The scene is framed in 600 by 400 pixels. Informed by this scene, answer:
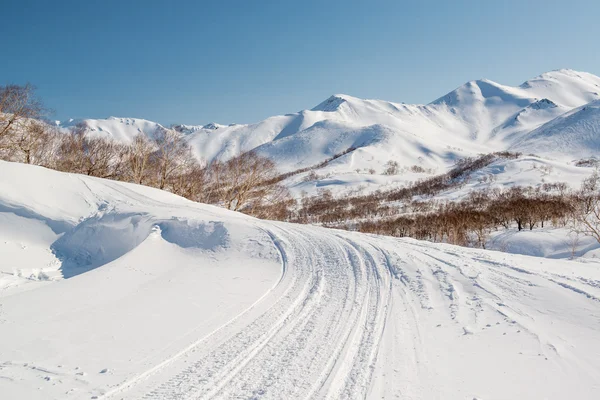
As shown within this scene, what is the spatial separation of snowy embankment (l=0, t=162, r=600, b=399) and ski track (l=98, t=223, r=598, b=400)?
3 centimetres

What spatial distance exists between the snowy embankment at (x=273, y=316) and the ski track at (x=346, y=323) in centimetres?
3

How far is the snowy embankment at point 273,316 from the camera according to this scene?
423 centimetres

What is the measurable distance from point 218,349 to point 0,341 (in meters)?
3.15

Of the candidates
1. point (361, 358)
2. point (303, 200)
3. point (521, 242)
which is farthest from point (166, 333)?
point (303, 200)

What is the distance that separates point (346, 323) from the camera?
596 cm

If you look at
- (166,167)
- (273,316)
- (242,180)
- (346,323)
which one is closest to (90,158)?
(166,167)

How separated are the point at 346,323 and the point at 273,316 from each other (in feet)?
4.36

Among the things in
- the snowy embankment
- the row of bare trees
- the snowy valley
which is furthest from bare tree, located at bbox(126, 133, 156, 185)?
the snowy embankment

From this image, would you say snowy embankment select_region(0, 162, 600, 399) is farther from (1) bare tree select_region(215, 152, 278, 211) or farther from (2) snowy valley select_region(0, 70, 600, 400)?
(1) bare tree select_region(215, 152, 278, 211)

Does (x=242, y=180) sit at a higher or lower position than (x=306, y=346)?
higher

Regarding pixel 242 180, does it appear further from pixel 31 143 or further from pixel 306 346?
pixel 306 346

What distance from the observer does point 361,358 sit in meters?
4.81

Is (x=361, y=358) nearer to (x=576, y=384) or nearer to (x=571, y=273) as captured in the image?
(x=576, y=384)

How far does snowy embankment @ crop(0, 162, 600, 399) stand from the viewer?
13.9 ft
